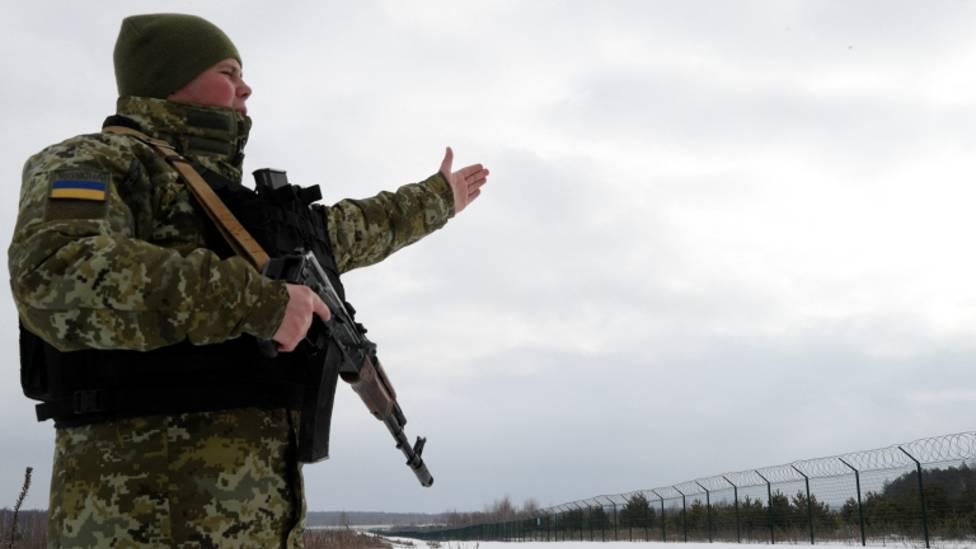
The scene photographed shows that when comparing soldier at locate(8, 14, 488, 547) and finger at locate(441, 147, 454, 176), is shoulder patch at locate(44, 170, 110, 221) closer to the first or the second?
soldier at locate(8, 14, 488, 547)

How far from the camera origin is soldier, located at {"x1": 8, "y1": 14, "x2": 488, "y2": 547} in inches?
72.7

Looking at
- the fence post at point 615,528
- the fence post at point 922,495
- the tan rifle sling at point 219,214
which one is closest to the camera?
the tan rifle sling at point 219,214

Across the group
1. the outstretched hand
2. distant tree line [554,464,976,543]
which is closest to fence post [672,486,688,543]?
distant tree line [554,464,976,543]

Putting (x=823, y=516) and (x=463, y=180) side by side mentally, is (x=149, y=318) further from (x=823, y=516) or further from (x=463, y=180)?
(x=823, y=516)

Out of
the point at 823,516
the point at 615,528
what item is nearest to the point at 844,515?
the point at 823,516

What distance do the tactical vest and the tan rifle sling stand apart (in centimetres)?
8

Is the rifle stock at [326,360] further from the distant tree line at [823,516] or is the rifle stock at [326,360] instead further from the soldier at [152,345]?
the distant tree line at [823,516]

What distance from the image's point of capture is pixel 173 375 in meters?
2.13

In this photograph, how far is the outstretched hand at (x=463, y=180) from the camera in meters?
3.49

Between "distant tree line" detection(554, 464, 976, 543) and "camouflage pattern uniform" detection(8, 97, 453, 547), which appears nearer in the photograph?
"camouflage pattern uniform" detection(8, 97, 453, 547)

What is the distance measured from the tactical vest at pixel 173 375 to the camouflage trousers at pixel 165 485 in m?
0.04

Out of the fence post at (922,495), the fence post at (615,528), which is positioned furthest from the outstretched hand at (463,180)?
the fence post at (615,528)

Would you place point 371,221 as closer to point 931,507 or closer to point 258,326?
point 258,326

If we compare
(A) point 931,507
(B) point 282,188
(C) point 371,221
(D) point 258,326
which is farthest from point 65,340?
(A) point 931,507
